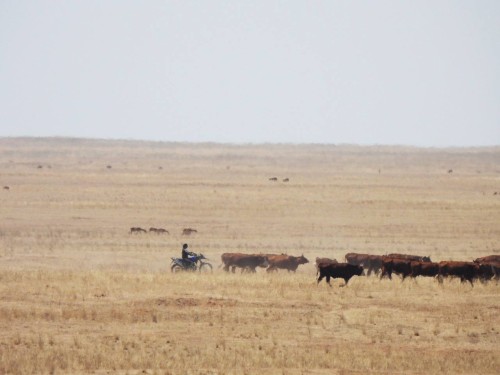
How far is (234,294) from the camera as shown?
78.1 ft

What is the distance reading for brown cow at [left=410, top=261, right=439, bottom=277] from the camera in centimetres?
2623

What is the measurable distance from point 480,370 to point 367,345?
261 cm

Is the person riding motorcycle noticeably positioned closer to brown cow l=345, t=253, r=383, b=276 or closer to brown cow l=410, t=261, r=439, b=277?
brown cow l=345, t=253, r=383, b=276

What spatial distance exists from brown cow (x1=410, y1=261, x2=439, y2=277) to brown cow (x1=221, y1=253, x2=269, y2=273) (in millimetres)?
5729

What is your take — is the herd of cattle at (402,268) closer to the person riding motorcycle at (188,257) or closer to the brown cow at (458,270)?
the brown cow at (458,270)

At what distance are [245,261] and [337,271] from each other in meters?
5.77

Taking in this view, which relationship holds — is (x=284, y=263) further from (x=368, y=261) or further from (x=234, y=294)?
(x=234, y=294)

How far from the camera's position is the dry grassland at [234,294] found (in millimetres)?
17156

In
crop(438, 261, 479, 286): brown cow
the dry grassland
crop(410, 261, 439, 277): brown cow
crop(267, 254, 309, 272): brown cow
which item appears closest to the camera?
the dry grassland

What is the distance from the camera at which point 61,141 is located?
183 m

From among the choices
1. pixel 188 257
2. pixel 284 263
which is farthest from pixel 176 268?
pixel 284 263

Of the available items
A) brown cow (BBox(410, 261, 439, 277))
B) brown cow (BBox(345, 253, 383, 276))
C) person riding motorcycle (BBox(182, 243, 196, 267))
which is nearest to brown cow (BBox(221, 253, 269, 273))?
person riding motorcycle (BBox(182, 243, 196, 267))

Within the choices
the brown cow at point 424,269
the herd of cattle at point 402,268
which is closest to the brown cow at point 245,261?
the herd of cattle at point 402,268

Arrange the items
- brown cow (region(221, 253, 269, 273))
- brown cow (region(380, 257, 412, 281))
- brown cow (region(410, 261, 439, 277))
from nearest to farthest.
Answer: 1. brown cow (region(410, 261, 439, 277))
2. brown cow (region(380, 257, 412, 281))
3. brown cow (region(221, 253, 269, 273))
